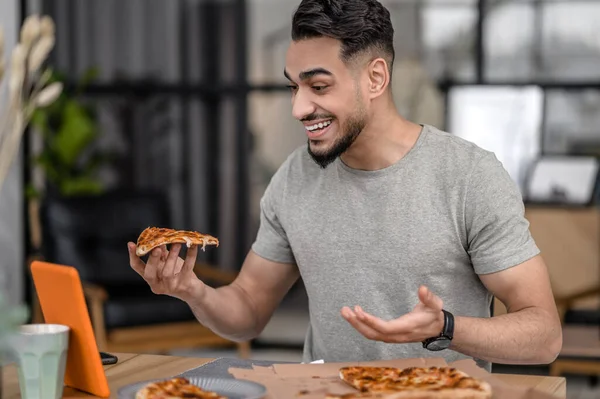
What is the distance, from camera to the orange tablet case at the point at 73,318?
1.65 m

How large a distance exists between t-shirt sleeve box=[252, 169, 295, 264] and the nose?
30cm

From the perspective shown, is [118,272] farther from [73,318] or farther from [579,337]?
[73,318]

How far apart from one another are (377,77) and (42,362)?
3.43ft

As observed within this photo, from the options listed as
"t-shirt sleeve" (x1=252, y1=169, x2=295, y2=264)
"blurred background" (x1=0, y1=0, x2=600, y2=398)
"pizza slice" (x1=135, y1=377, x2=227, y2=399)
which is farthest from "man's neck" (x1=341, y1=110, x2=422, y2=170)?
"blurred background" (x1=0, y1=0, x2=600, y2=398)

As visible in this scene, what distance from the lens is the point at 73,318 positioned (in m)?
1.67

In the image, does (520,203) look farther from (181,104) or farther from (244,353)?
(181,104)

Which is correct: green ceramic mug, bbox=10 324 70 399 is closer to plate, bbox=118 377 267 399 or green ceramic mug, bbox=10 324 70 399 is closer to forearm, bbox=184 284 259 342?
plate, bbox=118 377 267 399

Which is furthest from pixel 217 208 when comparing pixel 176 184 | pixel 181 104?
pixel 181 104

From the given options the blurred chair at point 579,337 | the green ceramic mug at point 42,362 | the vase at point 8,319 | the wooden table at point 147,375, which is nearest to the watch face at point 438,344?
the wooden table at point 147,375

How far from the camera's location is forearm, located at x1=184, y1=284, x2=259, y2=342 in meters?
2.21

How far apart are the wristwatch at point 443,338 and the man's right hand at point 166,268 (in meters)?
0.48

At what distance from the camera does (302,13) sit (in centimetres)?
220

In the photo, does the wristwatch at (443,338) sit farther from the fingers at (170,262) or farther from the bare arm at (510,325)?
the fingers at (170,262)

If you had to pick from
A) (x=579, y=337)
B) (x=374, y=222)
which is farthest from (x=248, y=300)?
(x=579, y=337)
